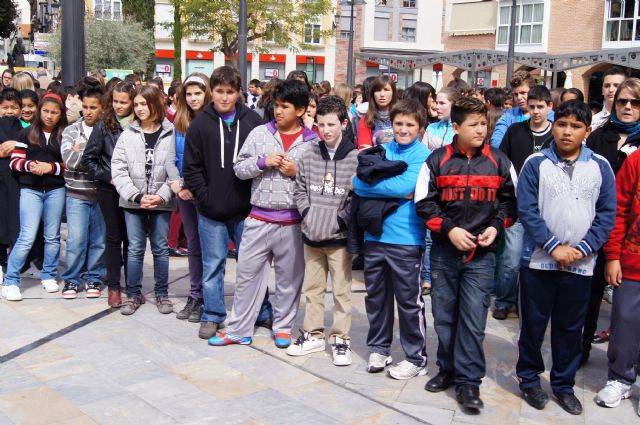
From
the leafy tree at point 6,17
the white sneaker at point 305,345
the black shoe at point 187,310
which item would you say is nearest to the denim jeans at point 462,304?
the white sneaker at point 305,345

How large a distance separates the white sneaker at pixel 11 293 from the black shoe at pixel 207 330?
1915 millimetres

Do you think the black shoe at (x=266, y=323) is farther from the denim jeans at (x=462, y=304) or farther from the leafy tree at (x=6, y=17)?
the leafy tree at (x=6, y=17)

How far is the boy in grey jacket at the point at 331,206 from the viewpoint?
5.01m

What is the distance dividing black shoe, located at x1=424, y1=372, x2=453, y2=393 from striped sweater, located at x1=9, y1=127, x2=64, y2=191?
3.94m

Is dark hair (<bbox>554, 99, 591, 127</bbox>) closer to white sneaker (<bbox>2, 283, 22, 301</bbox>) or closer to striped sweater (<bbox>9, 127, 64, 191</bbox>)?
striped sweater (<bbox>9, 127, 64, 191</bbox>)

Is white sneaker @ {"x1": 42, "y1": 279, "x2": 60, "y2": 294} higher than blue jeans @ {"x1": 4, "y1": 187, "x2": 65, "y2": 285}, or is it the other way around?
blue jeans @ {"x1": 4, "y1": 187, "x2": 65, "y2": 285}

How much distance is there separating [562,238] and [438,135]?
2.56 metres

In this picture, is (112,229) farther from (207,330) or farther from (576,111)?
(576,111)

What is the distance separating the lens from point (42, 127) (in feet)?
22.4

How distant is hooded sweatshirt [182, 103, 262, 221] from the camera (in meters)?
5.46

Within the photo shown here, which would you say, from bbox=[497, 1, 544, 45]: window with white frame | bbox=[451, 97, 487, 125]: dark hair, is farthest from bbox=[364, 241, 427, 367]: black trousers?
bbox=[497, 1, 544, 45]: window with white frame

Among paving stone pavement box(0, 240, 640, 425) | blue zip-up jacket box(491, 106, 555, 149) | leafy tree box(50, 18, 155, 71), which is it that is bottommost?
paving stone pavement box(0, 240, 640, 425)

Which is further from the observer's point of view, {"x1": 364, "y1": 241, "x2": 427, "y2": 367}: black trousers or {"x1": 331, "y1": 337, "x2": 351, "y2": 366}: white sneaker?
{"x1": 331, "y1": 337, "x2": 351, "y2": 366}: white sneaker

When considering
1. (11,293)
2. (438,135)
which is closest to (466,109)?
(438,135)
